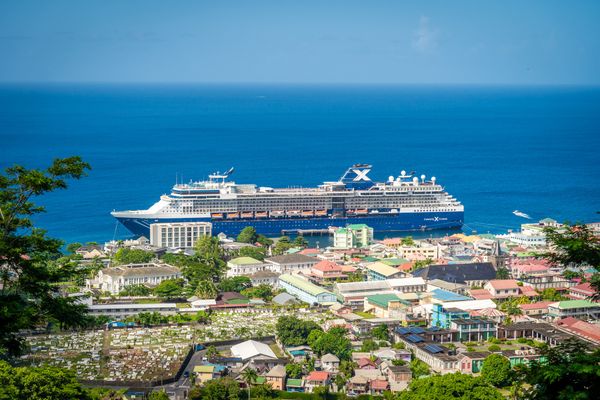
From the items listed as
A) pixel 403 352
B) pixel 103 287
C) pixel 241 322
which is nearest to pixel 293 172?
pixel 103 287

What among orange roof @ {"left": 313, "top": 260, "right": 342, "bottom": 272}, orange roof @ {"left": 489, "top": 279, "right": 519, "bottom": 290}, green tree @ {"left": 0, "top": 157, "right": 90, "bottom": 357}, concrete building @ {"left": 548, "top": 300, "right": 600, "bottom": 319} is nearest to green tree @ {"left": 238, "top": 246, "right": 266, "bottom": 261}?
orange roof @ {"left": 313, "top": 260, "right": 342, "bottom": 272}

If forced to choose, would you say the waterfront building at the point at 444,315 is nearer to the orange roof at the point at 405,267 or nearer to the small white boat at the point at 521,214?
the orange roof at the point at 405,267

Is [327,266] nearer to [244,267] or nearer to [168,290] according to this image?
[244,267]

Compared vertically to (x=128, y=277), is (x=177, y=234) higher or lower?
higher

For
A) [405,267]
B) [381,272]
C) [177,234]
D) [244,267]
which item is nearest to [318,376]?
[381,272]

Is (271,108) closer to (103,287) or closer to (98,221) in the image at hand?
(98,221)

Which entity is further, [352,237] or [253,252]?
[352,237]
